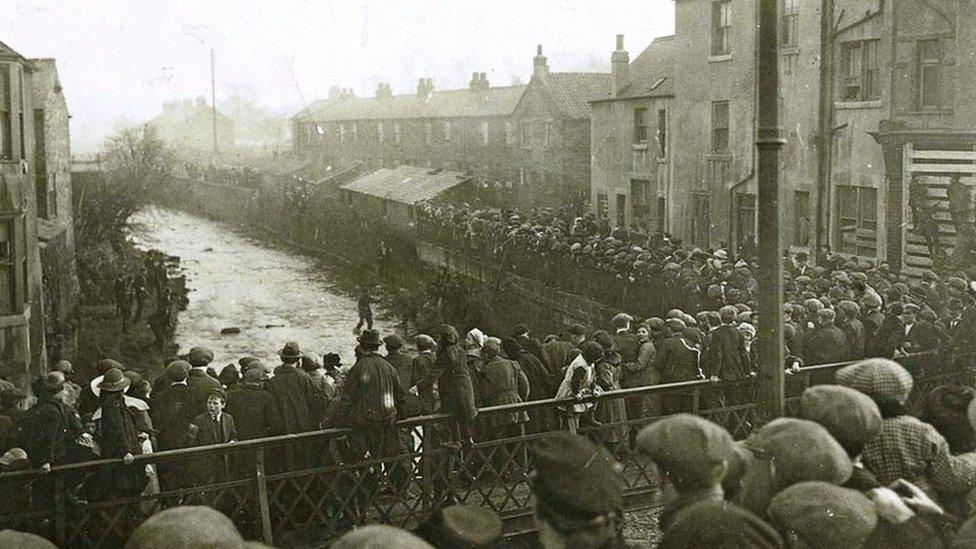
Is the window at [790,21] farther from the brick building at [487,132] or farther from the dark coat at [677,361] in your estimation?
the brick building at [487,132]

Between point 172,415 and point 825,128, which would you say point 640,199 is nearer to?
point 825,128

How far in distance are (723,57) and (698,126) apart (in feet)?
7.85

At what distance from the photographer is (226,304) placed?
3612 cm

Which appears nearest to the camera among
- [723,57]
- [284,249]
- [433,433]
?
[433,433]

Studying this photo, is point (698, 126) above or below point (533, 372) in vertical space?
above

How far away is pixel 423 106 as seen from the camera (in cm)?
6912

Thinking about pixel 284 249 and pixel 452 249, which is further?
pixel 284 249

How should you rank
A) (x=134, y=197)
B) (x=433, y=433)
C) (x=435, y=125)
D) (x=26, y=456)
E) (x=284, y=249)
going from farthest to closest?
(x=435, y=125) < (x=284, y=249) < (x=134, y=197) < (x=433, y=433) < (x=26, y=456)

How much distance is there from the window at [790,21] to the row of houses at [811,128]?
39 mm

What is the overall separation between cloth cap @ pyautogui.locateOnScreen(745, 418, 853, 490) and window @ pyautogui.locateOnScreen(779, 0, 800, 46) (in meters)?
22.8

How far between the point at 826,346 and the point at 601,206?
86.7 ft

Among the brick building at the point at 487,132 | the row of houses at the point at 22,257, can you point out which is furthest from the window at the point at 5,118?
the brick building at the point at 487,132

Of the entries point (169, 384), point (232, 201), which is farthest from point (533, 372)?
point (232, 201)

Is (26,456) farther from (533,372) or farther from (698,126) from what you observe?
(698,126)
